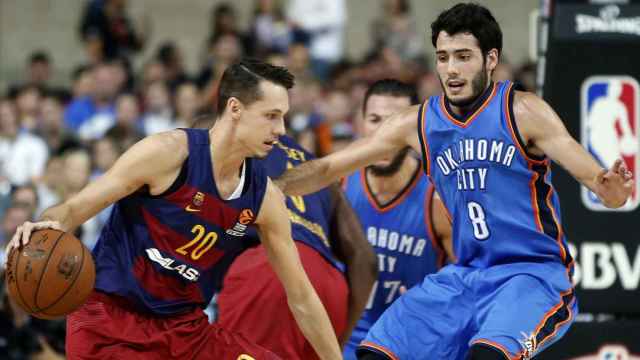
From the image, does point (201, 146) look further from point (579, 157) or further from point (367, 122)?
point (367, 122)

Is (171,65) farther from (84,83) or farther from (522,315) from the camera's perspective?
(522,315)

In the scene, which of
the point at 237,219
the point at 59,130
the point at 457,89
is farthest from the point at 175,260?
the point at 59,130

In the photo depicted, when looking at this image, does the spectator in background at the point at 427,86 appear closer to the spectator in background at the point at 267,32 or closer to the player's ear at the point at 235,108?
the spectator in background at the point at 267,32

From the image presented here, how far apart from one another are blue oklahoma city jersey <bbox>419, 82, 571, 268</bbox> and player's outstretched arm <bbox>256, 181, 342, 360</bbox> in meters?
0.76

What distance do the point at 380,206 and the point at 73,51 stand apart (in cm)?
1007

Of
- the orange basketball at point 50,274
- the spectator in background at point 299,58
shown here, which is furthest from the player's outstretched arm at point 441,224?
the spectator in background at point 299,58

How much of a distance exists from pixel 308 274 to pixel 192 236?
1.04 meters

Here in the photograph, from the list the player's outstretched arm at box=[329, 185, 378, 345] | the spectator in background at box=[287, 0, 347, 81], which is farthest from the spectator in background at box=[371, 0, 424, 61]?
the player's outstretched arm at box=[329, 185, 378, 345]

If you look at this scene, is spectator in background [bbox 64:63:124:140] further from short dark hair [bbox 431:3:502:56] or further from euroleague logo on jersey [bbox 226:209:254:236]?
short dark hair [bbox 431:3:502:56]

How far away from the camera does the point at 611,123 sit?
703 cm

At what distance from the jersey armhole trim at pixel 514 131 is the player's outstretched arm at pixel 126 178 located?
57.3 inches

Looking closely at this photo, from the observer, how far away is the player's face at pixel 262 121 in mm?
5266

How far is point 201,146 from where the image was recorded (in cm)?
527

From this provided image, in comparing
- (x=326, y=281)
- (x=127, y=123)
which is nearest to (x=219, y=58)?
(x=127, y=123)
